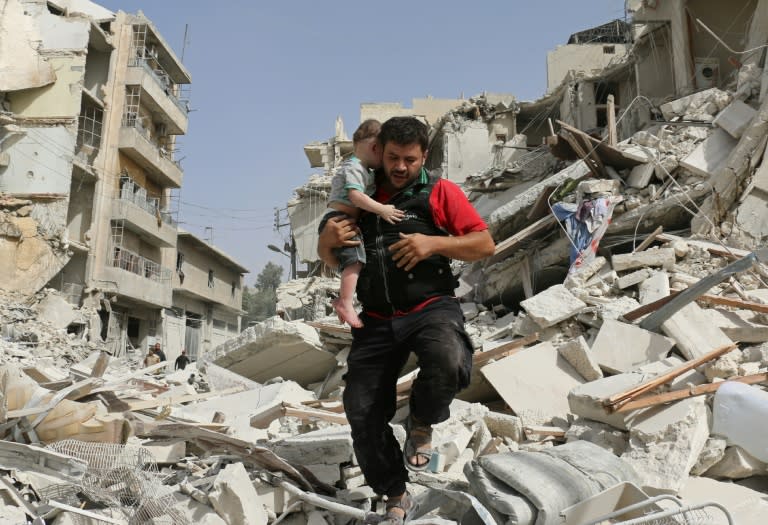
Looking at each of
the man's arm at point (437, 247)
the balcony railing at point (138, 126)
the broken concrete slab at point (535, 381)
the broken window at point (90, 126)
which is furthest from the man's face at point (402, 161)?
the balcony railing at point (138, 126)

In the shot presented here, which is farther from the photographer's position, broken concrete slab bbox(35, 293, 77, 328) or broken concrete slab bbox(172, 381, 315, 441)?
broken concrete slab bbox(35, 293, 77, 328)

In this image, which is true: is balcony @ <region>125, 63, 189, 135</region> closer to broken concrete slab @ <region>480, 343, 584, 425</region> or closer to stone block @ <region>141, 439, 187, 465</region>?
broken concrete slab @ <region>480, 343, 584, 425</region>

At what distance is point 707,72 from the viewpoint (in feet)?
50.9

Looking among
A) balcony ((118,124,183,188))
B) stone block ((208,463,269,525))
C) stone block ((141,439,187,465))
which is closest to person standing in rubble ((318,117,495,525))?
stone block ((208,463,269,525))

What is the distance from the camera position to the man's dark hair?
269cm

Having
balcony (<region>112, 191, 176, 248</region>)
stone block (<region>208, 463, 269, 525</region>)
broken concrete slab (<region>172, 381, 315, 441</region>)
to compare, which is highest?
balcony (<region>112, 191, 176, 248</region>)

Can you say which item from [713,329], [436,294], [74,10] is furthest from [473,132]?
[436,294]

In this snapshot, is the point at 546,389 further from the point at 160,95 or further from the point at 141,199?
the point at 160,95

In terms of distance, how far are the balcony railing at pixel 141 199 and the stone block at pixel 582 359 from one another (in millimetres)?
22982

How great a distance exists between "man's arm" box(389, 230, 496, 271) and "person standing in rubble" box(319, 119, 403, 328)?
0.46ft

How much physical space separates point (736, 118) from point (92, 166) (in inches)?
869

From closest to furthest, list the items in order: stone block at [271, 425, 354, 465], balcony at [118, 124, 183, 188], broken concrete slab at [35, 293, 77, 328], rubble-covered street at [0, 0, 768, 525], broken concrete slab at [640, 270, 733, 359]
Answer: rubble-covered street at [0, 0, 768, 525], stone block at [271, 425, 354, 465], broken concrete slab at [640, 270, 733, 359], broken concrete slab at [35, 293, 77, 328], balcony at [118, 124, 183, 188]

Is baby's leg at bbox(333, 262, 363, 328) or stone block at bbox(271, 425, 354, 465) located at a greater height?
baby's leg at bbox(333, 262, 363, 328)

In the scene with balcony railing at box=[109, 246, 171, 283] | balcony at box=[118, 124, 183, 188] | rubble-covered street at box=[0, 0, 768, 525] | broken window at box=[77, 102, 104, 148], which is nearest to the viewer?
rubble-covered street at box=[0, 0, 768, 525]
